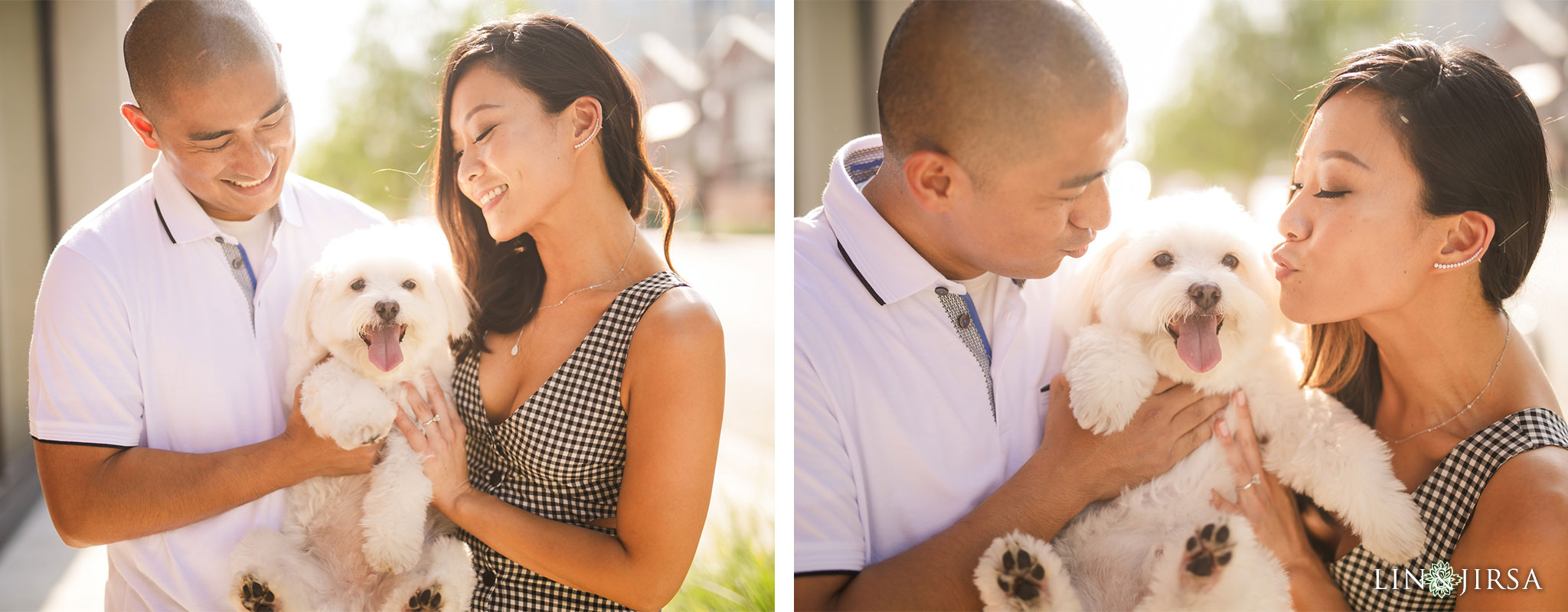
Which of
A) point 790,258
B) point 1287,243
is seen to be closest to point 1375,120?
point 1287,243

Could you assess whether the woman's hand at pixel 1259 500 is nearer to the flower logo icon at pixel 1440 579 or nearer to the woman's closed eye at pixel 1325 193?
the flower logo icon at pixel 1440 579

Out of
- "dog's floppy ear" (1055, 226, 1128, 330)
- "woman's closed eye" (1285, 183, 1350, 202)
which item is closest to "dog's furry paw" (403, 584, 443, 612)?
"dog's floppy ear" (1055, 226, 1128, 330)

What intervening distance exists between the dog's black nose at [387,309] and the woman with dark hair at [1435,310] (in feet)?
6.12

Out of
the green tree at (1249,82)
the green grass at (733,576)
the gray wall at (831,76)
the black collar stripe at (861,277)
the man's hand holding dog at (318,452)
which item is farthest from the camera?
the green tree at (1249,82)

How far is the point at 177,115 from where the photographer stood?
1799 mm

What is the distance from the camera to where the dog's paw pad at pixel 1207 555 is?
1774 mm

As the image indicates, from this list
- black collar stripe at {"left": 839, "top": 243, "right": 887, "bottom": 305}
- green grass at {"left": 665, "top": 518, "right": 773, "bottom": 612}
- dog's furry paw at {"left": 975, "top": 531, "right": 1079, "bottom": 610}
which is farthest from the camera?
green grass at {"left": 665, "top": 518, "right": 773, "bottom": 612}

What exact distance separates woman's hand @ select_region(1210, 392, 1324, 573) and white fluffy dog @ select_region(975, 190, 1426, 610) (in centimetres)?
2

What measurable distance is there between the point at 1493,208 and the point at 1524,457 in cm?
52

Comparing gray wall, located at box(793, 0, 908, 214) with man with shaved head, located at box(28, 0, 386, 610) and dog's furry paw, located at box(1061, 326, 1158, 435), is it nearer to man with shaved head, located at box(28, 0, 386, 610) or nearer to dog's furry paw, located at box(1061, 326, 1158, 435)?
dog's furry paw, located at box(1061, 326, 1158, 435)

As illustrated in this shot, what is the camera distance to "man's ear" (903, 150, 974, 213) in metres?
1.89

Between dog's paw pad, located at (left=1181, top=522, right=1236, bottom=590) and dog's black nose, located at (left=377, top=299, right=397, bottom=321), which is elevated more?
dog's black nose, located at (left=377, top=299, right=397, bottom=321)

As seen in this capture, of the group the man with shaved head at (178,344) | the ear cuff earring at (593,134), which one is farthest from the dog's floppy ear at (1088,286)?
the man with shaved head at (178,344)

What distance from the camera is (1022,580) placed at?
1.78 metres
